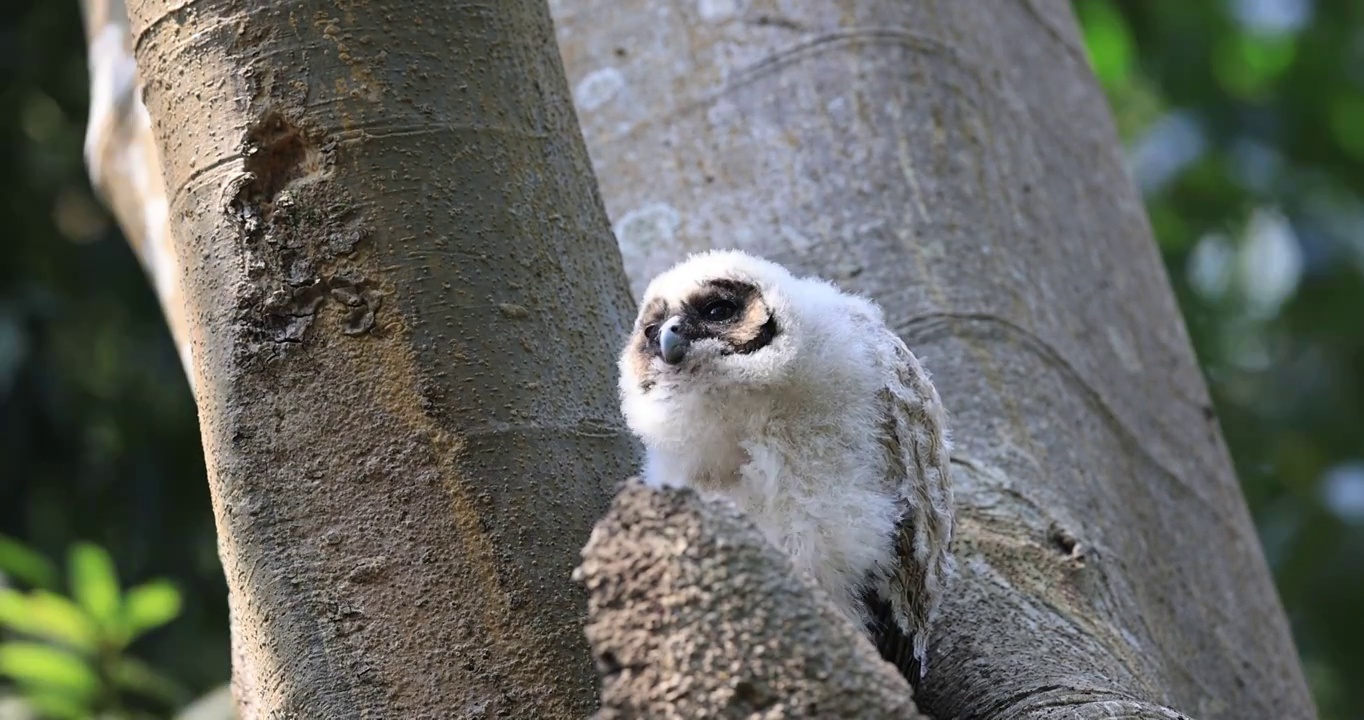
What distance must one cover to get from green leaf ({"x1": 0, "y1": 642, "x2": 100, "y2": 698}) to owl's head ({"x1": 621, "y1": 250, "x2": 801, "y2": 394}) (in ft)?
8.00

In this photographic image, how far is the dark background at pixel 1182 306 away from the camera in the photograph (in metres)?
6.52

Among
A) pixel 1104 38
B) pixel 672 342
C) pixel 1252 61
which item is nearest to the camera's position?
pixel 672 342

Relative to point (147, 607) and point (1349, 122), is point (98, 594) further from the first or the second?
point (1349, 122)

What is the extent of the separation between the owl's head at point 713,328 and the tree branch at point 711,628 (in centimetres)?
82

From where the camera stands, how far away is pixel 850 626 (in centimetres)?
163

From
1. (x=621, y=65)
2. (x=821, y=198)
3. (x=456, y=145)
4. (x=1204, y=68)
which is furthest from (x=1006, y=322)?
(x=1204, y=68)

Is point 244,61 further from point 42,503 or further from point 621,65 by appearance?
point 42,503

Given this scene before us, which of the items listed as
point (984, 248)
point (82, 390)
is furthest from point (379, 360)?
point (82, 390)

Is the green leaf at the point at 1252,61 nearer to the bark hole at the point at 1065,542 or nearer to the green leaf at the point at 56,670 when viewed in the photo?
the bark hole at the point at 1065,542

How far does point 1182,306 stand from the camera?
23.5 ft

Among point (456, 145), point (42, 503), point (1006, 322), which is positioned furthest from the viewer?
point (42, 503)

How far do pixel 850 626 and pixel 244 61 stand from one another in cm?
118

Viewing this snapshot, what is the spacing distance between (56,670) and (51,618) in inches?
7.2

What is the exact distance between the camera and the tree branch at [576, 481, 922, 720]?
1582mm
